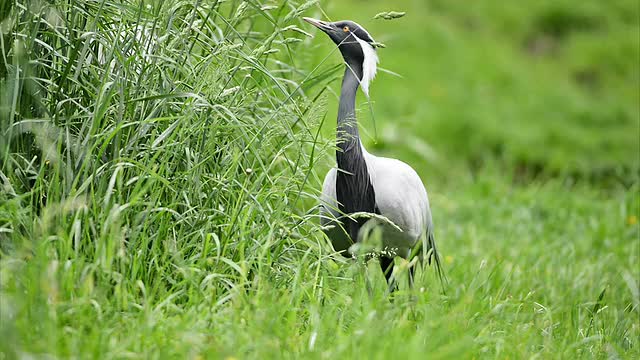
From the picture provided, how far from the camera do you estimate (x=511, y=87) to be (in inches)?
423

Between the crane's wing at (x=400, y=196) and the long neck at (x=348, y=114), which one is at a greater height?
the long neck at (x=348, y=114)

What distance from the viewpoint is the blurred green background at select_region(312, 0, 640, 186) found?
9.34 metres

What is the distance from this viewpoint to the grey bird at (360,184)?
387cm

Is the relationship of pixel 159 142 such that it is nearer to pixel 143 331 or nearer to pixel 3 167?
pixel 3 167

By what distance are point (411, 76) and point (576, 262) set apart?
17.8 feet

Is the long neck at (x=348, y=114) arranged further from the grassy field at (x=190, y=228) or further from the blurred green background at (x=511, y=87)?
the blurred green background at (x=511, y=87)

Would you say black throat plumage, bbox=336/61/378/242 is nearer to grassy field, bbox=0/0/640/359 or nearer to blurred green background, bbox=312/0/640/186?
grassy field, bbox=0/0/640/359

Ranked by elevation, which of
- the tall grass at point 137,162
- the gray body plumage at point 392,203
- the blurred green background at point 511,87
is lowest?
the blurred green background at point 511,87

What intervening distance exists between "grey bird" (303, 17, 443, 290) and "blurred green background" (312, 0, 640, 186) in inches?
156

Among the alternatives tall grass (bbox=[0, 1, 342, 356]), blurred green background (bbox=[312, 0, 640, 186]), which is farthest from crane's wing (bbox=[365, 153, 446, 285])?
blurred green background (bbox=[312, 0, 640, 186])

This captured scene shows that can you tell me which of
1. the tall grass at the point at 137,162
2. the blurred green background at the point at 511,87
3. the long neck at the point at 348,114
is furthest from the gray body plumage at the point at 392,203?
the blurred green background at the point at 511,87

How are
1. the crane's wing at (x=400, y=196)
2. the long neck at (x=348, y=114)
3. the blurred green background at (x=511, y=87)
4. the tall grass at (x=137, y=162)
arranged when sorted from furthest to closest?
the blurred green background at (x=511, y=87), the crane's wing at (x=400, y=196), the long neck at (x=348, y=114), the tall grass at (x=137, y=162)

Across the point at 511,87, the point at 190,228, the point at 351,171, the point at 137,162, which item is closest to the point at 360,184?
the point at 351,171

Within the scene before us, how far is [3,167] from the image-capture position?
10.2 ft
